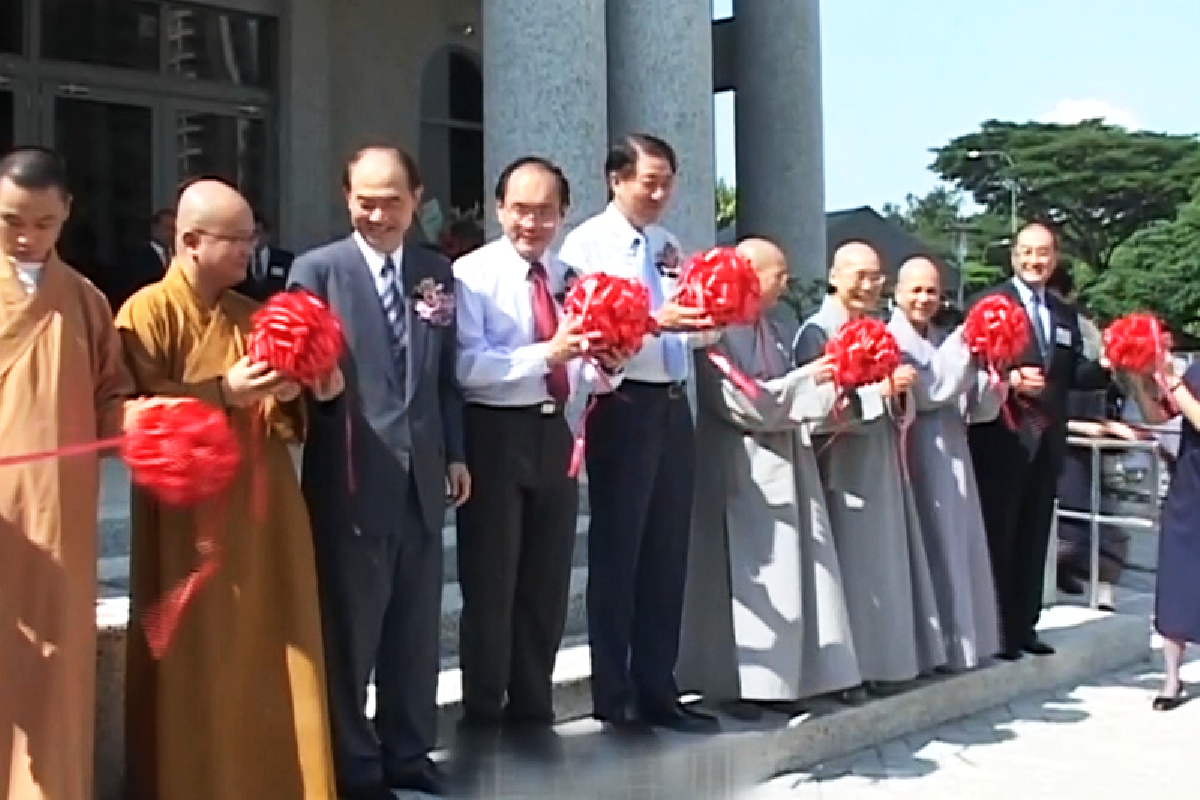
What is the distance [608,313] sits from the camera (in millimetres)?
4207

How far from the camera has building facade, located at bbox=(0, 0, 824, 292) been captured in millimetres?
11188

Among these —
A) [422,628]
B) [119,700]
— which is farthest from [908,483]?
[119,700]

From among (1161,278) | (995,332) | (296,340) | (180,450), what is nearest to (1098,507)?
(995,332)

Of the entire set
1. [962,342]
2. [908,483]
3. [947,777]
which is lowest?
[947,777]

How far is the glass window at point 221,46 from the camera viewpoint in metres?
12.5

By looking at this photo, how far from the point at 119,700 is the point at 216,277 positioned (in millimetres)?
1143

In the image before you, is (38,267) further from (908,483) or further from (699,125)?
(699,125)

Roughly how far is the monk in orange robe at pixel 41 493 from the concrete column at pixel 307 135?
9437 mm

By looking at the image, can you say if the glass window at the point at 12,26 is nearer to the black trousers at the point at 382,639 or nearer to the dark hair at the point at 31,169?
the black trousers at the point at 382,639

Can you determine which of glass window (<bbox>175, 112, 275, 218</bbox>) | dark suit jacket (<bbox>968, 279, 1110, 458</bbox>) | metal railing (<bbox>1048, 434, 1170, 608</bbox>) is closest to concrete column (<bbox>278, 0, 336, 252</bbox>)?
glass window (<bbox>175, 112, 275, 218</bbox>)

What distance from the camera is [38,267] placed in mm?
3500

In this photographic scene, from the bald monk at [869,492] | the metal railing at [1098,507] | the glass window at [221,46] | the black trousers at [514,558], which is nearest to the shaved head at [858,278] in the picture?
the bald monk at [869,492]

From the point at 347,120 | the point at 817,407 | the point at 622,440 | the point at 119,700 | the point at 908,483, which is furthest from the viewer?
the point at 347,120

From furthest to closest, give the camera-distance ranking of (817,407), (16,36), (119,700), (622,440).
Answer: (16,36) → (817,407) → (622,440) → (119,700)
